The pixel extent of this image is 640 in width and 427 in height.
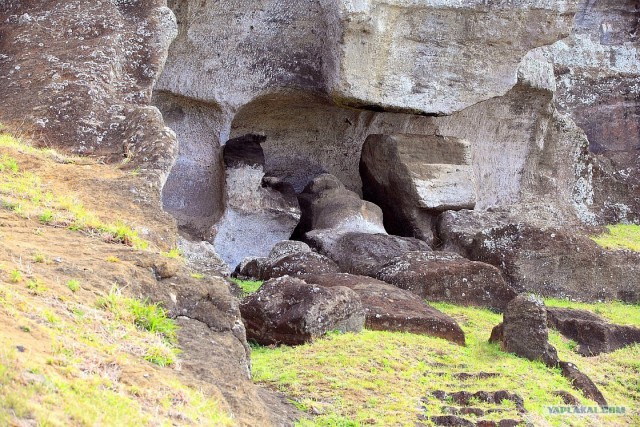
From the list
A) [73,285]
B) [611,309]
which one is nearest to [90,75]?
[73,285]

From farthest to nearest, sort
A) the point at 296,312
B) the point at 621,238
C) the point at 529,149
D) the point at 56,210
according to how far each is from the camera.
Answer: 1. the point at 529,149
2. the point at 621,238
3. the point at 296,312
4. the point at 56,210

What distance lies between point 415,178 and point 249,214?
9.60 feet

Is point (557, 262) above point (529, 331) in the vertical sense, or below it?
above

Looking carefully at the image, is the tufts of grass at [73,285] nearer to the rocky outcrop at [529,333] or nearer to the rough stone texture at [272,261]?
the rocky outcrop at [529,333]

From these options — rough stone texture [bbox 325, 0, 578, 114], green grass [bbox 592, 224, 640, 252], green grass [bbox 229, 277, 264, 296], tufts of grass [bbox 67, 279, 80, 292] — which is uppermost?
rough stone texture [bbox 325, 0, 578, 114]

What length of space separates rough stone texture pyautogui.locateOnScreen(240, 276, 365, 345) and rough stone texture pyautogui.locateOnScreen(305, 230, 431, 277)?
13.4 ft

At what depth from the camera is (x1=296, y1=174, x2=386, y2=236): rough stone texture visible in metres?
16.3

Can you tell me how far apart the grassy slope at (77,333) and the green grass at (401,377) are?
164 centimetres

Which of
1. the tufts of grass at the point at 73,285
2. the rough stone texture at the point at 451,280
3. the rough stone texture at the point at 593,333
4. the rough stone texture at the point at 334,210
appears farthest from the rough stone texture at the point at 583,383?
the rough stone texture at the point at 334,210

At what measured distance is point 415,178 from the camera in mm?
17344

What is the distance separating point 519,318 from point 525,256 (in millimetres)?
4620

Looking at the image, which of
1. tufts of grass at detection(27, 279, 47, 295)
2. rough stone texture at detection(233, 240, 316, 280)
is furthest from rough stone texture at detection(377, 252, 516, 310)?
tufts of grass at detection(27, 279, 47, 295)

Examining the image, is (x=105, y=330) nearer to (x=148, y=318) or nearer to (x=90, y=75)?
(x=148, y=318)

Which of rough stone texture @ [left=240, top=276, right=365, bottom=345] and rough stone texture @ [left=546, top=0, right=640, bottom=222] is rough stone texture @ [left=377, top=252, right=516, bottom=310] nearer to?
rough stone texture @ [left=240, top=276, right=365, bottom=345]
